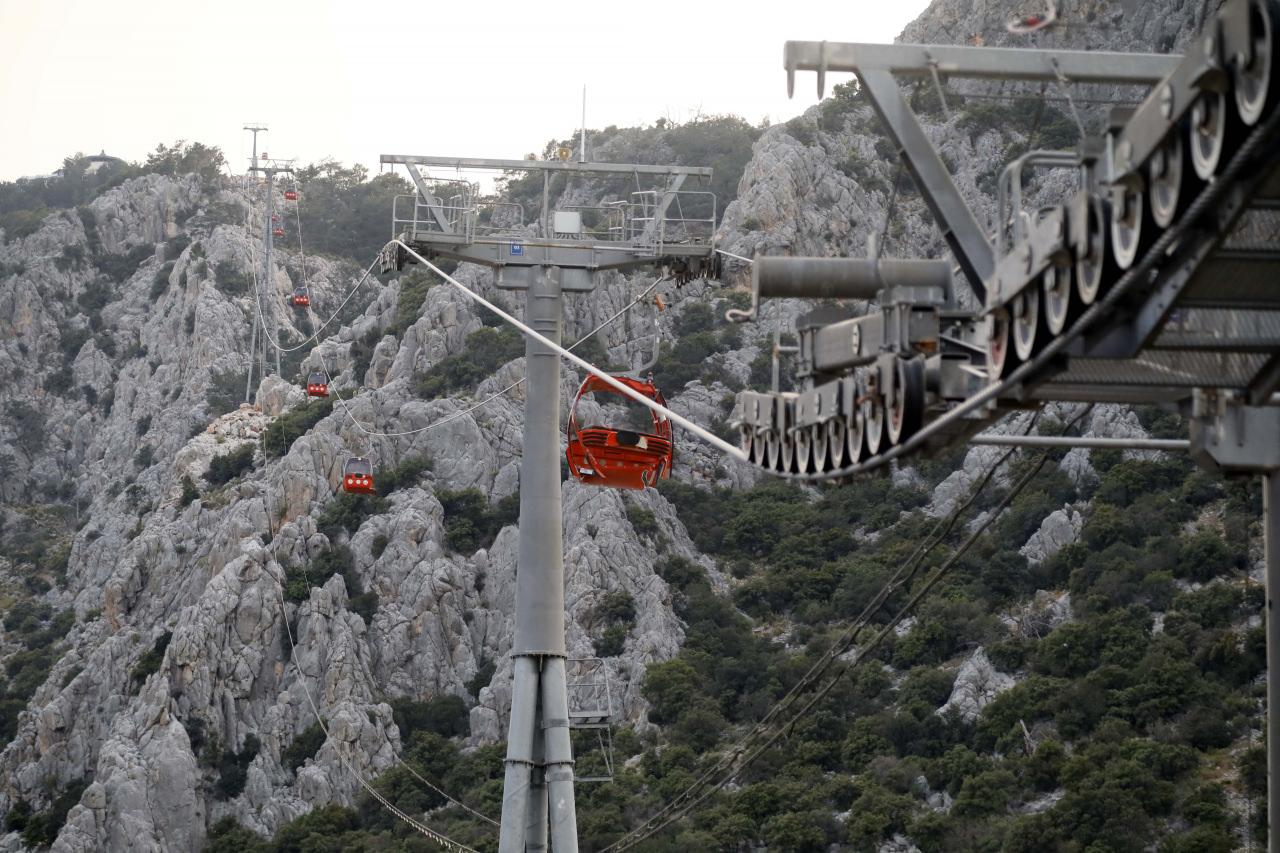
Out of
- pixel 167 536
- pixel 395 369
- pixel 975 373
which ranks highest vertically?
pixel 975 373

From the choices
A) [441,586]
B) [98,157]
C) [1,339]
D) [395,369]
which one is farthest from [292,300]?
[98,157]

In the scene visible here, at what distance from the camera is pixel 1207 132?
1005 cm

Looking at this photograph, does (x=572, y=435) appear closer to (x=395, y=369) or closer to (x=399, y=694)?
(x=399, y=694)

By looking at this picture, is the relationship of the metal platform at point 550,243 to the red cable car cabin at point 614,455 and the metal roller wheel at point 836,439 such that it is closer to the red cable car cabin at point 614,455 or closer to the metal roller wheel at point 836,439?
the red cable car cabin at point 614,455

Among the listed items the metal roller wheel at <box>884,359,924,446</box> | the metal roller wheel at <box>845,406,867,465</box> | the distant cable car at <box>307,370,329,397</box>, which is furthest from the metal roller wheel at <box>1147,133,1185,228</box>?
the distant cable car at <box>307,370,329,397</box>

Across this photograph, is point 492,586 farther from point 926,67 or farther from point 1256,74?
point 1256,74

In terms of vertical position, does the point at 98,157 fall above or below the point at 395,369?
above

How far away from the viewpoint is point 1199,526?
200 feet

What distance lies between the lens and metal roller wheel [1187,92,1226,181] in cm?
980

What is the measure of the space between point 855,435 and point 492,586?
49874 millimetres

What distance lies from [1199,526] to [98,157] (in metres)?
103

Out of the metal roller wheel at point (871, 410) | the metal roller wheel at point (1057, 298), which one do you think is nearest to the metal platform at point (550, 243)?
the metal roller wheel at point (871, 410)

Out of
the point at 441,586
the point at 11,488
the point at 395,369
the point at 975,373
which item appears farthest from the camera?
the point at 11,488

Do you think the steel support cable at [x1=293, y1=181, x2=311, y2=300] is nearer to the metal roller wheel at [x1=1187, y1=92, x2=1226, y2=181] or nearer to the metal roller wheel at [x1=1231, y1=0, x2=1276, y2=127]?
the metal roller wheel at [x1=1187, y1=92, x2=1226, y2=181]
